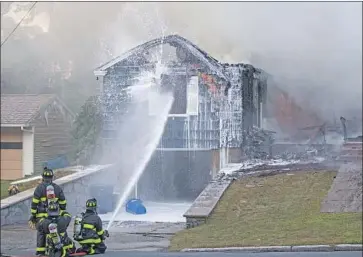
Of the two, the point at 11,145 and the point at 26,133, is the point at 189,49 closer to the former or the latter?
the point at 26,133

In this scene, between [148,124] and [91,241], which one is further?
[148,124]

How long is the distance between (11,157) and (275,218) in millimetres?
14217

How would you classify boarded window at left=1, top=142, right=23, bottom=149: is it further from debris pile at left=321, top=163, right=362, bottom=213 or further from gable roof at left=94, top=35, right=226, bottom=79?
debris pile at left=321, top=163, right=362, bottom=213

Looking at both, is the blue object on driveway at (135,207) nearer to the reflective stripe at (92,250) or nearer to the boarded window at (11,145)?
the reflective stripe at (92,250)

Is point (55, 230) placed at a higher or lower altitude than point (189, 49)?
lower

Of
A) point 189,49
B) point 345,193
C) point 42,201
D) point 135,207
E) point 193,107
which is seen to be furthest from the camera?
Result: point 193,107

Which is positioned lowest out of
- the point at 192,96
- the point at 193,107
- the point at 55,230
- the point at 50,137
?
the point at 55,230

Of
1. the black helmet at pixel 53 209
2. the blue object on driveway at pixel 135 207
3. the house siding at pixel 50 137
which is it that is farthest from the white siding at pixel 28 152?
the black helmet at pixel 53 209

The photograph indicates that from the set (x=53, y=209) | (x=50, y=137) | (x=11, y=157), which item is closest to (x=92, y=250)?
(x=53, y=209)

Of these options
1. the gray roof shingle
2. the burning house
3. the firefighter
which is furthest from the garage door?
the firefighter

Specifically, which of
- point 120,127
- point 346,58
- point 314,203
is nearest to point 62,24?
point 120,127

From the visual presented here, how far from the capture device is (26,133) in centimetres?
2297

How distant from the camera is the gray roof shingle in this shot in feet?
74.3

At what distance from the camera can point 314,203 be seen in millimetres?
11578
